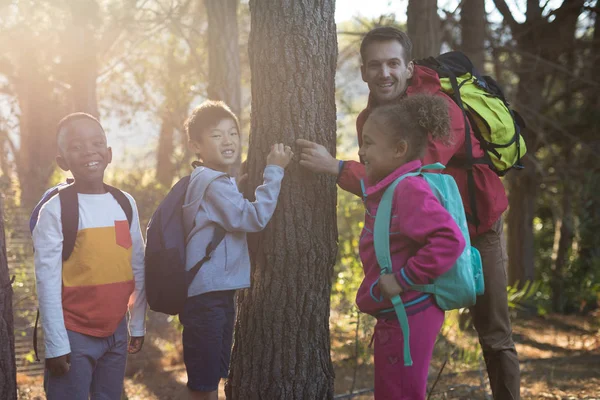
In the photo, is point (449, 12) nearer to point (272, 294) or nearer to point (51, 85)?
point (272, 294)

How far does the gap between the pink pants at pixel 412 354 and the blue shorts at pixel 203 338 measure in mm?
852

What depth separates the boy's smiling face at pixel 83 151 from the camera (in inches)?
114

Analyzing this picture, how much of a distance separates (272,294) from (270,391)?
520 millimetres

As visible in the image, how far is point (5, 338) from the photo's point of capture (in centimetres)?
303

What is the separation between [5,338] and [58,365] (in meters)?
0.55

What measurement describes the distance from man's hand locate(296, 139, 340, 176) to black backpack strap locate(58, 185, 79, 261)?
115cm

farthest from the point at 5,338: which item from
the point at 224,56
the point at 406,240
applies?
the point at 224,56

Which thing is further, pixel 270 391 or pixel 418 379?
pixel 270 391

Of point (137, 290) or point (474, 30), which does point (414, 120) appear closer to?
point (137, 290)

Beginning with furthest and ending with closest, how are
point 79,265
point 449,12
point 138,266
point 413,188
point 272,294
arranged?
point 449,12 → point 272,294 → point 138,266 → point 79,265 → point 413,188

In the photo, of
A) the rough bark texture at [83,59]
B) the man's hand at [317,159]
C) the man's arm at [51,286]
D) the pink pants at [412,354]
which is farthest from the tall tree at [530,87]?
the man's arm at [51,286]

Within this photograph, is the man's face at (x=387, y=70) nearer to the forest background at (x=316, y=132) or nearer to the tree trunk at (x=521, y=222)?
the forest background at (x=316, y=132)

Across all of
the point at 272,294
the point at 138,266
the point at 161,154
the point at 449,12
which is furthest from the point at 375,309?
the point at 161,154

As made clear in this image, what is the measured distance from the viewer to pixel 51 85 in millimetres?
10906
